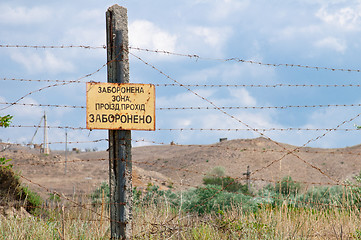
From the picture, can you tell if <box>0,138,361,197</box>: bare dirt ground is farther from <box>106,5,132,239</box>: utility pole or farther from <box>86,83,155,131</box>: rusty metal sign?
<box>86,83,155,131</box>: rusty metal sign

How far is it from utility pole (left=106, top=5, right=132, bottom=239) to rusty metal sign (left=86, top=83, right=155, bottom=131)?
0.14 meters

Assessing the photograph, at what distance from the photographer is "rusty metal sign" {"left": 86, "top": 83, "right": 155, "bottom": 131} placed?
516 cm

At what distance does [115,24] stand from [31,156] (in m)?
24.6

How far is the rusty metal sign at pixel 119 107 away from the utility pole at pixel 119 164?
0.45 feet

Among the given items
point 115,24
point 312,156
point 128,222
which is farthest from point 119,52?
point 312,156

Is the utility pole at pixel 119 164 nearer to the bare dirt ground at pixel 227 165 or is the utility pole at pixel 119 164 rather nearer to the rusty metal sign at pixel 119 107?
the rusty metal sign at pixel 119 107

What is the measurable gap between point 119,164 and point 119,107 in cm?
73

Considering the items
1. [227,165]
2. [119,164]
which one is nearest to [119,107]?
[119,164]

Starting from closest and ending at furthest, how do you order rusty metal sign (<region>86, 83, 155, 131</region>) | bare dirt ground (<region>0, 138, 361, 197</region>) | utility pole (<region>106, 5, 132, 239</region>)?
rusty metal sign (<region>86, 83, 155, 131</region>)
utility pole (<region>106, 5, 132, 239</region>)
bare dirt ground (<region>0, 138, 361, 197</region>)

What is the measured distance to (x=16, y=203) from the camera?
8570mm

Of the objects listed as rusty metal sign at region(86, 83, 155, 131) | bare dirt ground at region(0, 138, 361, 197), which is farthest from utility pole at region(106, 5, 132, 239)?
bare dirt ground at region(0, 138, 361, 197)

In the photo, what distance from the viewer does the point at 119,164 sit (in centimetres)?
528

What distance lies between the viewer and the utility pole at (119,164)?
17.3 ft

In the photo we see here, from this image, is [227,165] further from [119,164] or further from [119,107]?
[119,107]
